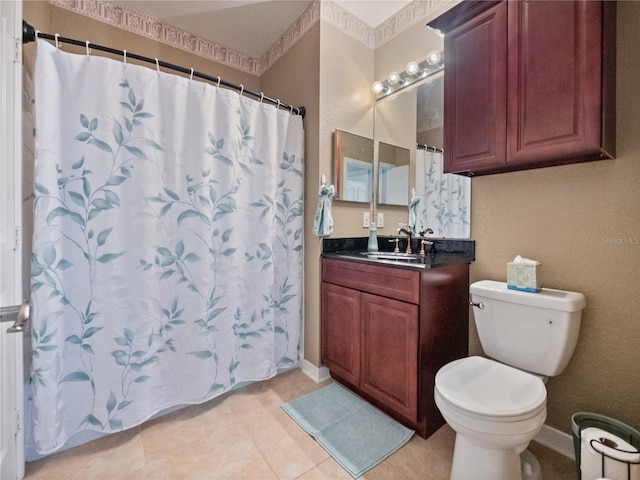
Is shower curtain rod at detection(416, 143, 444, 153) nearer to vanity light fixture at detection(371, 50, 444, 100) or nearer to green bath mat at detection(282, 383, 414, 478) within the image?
vanity light fixture at detection(371, 50, 444, 100)

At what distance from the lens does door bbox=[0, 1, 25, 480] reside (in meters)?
1.02

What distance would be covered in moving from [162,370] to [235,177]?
1.17m

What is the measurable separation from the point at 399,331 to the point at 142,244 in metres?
1.41

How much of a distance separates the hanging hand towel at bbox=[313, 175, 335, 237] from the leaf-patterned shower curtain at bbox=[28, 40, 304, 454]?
12.1 inches

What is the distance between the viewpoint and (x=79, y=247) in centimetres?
129

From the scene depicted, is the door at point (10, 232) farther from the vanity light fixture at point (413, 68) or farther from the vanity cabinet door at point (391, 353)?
the vanity light fixture at point (413, 68)

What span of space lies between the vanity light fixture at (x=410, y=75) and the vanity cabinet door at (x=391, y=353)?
155 cm

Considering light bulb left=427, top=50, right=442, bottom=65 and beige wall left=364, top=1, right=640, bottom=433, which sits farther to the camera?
light bulb left=427, top=50, right=442, bottom=65

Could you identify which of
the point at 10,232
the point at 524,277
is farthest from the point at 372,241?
the point at 10,232

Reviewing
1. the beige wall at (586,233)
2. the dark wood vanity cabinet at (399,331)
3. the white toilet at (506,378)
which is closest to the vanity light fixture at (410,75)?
the beige wall at (586,233)

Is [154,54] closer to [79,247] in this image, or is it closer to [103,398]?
[79,247]

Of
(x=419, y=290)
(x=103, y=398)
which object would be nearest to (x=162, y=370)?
(x=103, y=398)

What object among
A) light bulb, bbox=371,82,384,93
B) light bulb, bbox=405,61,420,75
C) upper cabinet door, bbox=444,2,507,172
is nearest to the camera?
upper cabinet door, bbox=444,2,507,172

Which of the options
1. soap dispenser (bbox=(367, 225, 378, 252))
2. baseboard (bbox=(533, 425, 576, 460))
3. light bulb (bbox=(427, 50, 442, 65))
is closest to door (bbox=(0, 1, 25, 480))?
soap dispenser (bbox=(367, 225, 378, 252))
